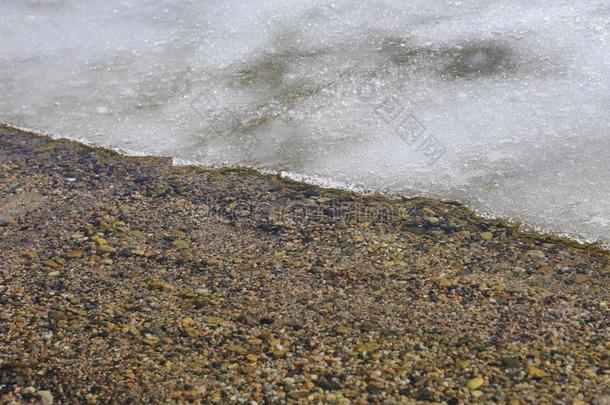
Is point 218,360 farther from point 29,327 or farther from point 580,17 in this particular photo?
point 580,17

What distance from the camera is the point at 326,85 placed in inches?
183

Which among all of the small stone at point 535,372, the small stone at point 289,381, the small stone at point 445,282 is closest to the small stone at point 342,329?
the small stone at point 289,381

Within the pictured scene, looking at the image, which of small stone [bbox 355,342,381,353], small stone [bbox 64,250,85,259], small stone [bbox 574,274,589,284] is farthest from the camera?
small stone [bbox 64,250,85,259]

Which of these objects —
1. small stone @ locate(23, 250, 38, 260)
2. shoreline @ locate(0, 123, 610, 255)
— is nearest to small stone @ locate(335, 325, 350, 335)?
shoreline @ locate(0, 123, 610, 255)

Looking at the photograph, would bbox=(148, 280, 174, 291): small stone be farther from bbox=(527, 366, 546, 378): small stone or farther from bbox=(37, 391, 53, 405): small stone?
bbox=(527, 366, 546, 378): small stone

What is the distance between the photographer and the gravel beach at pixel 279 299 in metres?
2.53

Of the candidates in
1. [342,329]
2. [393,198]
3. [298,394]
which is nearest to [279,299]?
[342,329]

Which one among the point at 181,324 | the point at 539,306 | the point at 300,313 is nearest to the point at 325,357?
the point at 300,313

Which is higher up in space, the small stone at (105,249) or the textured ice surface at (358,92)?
the textured ice surface at (358,92)

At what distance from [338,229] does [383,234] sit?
0.21 m

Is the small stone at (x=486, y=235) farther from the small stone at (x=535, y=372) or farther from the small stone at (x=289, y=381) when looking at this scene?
the small stone at (x=289, y=381)

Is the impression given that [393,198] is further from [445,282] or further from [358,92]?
[358,92]

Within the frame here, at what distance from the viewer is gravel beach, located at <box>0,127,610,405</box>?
2.53 metres

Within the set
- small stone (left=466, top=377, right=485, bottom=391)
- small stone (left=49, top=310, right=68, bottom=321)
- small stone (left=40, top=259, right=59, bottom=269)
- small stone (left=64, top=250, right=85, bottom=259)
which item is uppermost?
small stone (left=466, top=377, right=485, bottom=391)
